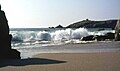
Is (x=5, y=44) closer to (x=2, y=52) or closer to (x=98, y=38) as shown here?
(x=2, y=52)

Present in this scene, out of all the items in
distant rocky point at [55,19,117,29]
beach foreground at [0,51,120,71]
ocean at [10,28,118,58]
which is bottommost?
beach foreground at [0,51,120,71]

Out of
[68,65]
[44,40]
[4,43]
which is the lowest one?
[68,65]

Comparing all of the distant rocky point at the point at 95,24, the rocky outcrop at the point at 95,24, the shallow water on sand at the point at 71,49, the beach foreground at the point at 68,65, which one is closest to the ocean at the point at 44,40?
the shallow water on sand at the point at 71,49

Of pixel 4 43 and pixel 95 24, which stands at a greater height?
pixel 95 24

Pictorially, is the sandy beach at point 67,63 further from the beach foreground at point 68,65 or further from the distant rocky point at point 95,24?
the distant rocky point at point 95,24

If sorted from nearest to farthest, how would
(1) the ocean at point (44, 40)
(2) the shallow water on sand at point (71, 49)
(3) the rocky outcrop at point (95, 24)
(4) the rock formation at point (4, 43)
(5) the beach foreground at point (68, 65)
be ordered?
(5) the beach foreground at point (68, 65) → (4) the rock formation at point (4, 43) → (2) the shallow water on sand at point (71, 49) → (1) the ocean at point (44, 40) → (3) the rocky outcrop at point (95, 24)

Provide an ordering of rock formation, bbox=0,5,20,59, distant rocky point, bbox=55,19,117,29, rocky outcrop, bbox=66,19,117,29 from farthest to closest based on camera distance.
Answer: distant rocky point, bbox=55,19,117,29, rocky outcrop, bbox=66,19,117,29, rock formation, bbox=0,5,20,59

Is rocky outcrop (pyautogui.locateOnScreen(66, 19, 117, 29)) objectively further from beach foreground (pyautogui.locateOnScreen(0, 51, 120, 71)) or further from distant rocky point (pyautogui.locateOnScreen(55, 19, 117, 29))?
beach foreground (pyautogui.locateOnScreen(0, 51, 120, 71))

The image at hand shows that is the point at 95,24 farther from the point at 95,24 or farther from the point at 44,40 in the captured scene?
the point at 44,40

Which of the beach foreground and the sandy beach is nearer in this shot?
the beach foreground

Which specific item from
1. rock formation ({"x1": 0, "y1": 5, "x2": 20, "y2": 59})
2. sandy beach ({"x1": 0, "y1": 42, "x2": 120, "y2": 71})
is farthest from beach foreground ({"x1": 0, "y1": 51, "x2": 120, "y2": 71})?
rock formation ({"x1": 0, "y1": 5, "x2": 20, "y2": 59})

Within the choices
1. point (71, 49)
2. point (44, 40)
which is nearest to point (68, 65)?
point (71, 49)

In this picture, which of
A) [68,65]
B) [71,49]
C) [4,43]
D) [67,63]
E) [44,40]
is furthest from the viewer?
[44,40]

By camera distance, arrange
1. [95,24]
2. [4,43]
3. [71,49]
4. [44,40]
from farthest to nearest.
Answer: [95,24], [44,40], [71,49], [4,43]
